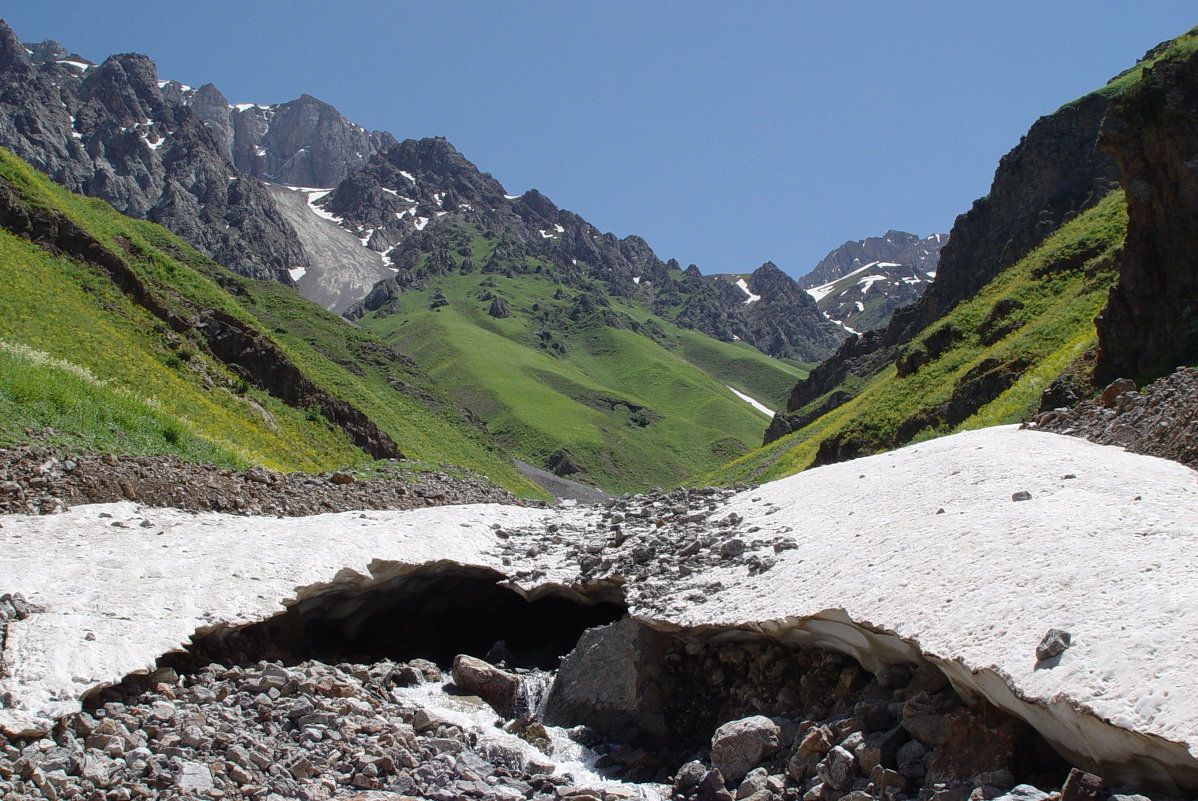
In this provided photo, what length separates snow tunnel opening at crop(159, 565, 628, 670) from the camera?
1565cm

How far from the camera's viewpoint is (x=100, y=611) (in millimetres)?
12438

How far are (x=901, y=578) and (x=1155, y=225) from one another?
1754 centimetres

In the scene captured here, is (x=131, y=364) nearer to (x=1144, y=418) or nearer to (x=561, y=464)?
(x=1144, y=418)

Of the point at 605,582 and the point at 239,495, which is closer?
the point at 605,582

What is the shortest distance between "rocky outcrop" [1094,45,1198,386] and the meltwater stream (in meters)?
Answer: 17.5

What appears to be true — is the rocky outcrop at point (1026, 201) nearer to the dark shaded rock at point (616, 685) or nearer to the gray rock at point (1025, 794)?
the dark shaded rock at point (616, 685)

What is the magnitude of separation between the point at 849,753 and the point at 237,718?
8278 mm

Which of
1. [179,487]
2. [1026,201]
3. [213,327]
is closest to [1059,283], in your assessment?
[1026,201]

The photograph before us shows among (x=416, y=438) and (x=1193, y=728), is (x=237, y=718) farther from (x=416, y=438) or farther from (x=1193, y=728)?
(x=416, y=438)

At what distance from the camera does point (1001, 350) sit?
34938 mm

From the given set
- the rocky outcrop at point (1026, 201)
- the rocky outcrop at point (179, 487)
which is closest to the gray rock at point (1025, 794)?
the rocky outcrop at point (179, 487)

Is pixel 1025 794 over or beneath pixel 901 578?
beneath

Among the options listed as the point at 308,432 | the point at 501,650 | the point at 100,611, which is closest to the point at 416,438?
the point at 308,432

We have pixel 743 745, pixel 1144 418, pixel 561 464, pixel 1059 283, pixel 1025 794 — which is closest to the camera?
pixel 1025 794
